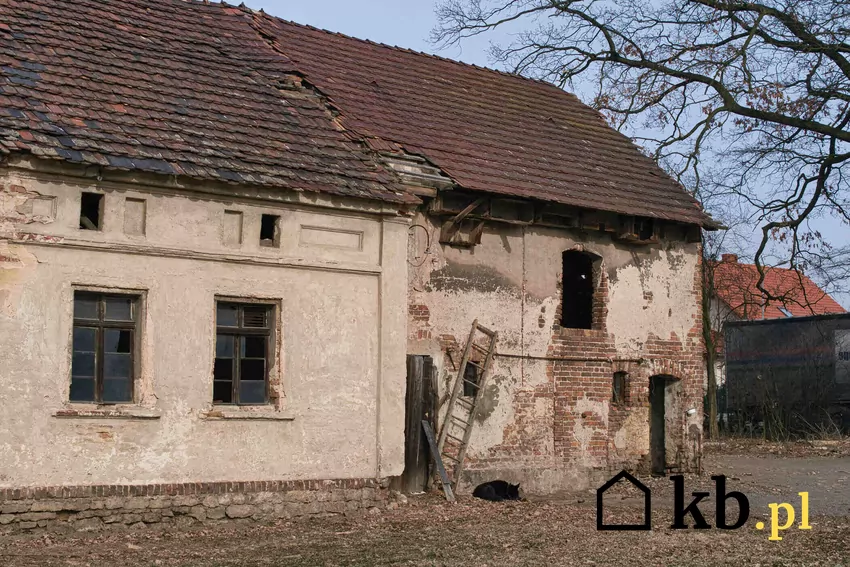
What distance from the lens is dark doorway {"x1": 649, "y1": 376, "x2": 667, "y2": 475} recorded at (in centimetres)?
2039

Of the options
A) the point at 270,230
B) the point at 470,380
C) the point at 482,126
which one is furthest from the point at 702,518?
the point at 482,126

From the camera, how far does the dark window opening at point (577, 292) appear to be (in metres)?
19.8

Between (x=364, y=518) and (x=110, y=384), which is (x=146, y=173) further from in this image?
(x=364, y=518)

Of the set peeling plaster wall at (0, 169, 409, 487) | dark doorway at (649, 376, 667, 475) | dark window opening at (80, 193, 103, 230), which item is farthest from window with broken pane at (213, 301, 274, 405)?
dark doorway at (649, 376, 667, 475)

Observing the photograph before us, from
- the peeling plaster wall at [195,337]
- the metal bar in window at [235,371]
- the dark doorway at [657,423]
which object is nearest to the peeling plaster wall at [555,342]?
the dark doorway at [657,423]

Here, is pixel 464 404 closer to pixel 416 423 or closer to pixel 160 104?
pixel 416 423

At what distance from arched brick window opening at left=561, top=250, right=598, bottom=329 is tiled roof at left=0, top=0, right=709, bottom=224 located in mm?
1317

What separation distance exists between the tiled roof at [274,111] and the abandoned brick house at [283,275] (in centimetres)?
5

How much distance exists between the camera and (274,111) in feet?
52.2

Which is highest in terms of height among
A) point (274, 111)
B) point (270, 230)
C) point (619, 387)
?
point (274, 111)

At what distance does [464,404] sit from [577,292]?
389 cm

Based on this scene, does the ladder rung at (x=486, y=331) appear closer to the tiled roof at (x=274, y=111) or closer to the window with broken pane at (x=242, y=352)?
the tiled roof at (x=274, y=111)

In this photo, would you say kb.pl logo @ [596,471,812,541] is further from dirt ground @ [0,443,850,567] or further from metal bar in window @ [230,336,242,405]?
metal bar in window @ [230,336,242,405]

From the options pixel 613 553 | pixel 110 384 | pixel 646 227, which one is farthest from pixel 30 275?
pixel 646 227
